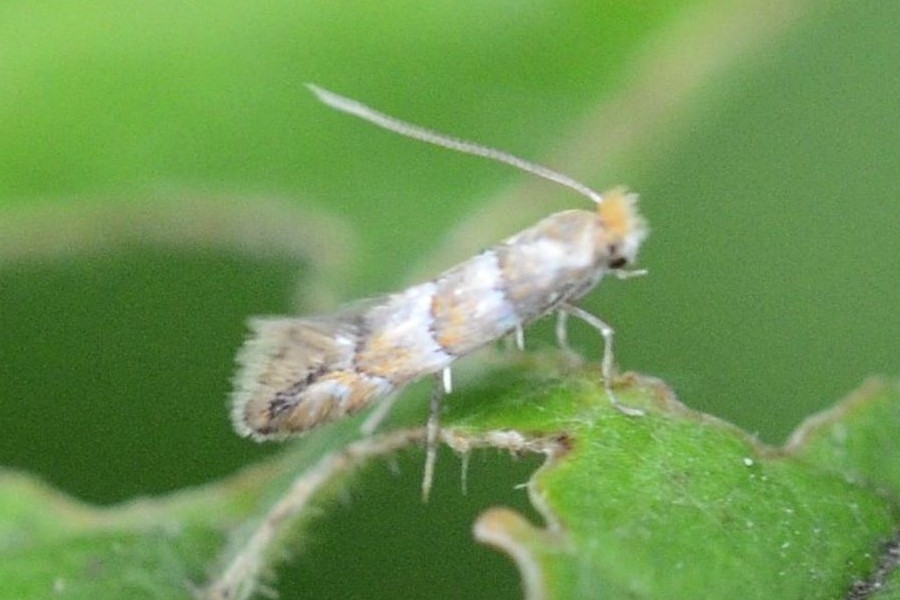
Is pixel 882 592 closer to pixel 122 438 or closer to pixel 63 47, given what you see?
pixel 122 438

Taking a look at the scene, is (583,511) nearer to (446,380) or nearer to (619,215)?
(446,380)

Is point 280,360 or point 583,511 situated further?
point 280,360

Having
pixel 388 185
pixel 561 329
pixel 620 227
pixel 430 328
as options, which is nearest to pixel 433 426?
pixel 430 328

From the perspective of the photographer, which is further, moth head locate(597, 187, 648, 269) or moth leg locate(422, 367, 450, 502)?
moth head locate(597, 187, 648, 269)

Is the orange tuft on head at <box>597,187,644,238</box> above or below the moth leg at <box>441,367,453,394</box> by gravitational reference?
above

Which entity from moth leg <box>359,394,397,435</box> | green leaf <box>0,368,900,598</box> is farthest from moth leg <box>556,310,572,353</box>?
moth leg <box>359,394,397,435</box>

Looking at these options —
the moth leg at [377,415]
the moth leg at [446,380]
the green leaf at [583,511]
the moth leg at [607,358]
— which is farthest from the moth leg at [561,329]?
the moth leg at [377,415]

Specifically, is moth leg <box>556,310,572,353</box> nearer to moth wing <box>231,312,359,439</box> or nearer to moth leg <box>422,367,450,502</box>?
moth leg <box>422,367,450,502</box>
